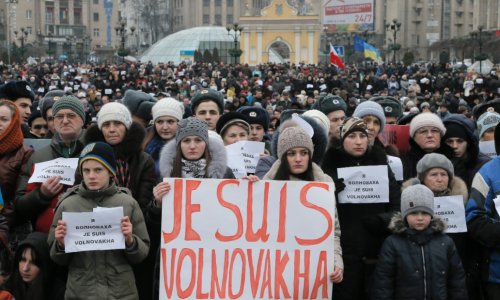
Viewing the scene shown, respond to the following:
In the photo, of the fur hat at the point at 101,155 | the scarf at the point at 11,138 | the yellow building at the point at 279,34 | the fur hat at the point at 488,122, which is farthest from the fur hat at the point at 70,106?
the yellow building at the point at 279,34

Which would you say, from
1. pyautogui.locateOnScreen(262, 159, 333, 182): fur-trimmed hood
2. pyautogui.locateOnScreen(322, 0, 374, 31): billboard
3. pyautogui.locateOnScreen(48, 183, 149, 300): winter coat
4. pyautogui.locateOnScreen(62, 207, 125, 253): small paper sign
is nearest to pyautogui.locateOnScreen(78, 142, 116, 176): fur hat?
pyautogui.locateOnScreen(48, 183, 149, 300): winter coat

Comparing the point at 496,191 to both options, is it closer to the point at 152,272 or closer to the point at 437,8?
the point at 152,272

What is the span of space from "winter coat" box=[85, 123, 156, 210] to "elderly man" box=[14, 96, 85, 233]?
0.16 meters

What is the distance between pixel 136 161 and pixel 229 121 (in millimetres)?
1386

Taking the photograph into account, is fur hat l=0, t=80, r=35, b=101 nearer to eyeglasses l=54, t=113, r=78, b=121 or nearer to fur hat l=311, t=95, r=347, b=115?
eyeglasses l=54, t=113, r=78, b=121

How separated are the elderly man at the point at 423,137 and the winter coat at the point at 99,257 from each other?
259 cm

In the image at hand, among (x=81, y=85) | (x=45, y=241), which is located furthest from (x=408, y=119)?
(x=81, y=85)

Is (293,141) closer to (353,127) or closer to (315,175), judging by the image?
(315,175)

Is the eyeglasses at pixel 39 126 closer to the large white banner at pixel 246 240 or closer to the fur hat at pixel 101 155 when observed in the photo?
the fur hat at pixel 101 155

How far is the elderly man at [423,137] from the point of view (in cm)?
655

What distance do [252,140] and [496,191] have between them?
8.45 ft

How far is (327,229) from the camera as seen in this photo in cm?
514

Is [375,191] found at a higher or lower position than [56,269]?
higher

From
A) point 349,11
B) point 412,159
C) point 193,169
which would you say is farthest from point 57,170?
point 349,11
